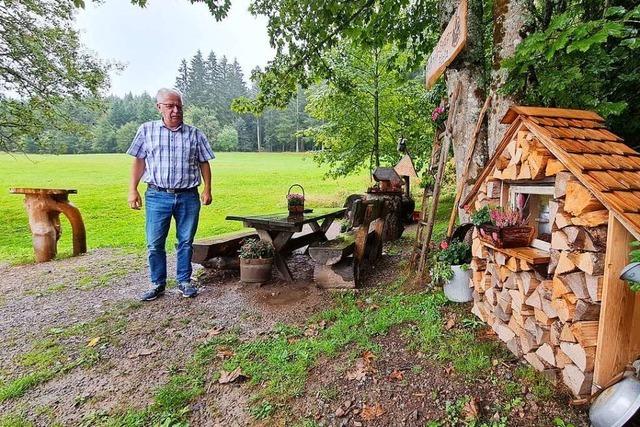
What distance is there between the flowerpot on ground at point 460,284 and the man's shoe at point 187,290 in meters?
2.77

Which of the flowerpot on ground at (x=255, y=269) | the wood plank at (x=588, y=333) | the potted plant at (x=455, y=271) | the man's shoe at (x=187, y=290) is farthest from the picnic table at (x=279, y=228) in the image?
the wood plank at (x=588, y=333)

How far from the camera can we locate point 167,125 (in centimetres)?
370

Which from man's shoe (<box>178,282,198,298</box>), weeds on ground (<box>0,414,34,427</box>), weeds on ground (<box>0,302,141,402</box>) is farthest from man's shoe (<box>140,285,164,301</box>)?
weeds on ground (<box>0,414,34,427</box>)

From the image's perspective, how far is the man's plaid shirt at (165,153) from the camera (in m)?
3.64

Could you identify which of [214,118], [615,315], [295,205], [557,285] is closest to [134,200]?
[295,205]

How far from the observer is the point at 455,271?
3.14 metres

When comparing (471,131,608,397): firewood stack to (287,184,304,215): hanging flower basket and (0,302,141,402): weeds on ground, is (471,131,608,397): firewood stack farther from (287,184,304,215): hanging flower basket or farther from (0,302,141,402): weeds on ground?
(0,302,141,402): weeds on ground

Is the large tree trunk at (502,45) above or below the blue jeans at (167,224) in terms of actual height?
above

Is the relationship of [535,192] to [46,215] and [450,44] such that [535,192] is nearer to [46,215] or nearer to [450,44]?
[450,44]

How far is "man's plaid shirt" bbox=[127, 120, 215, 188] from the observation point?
11.9 feet

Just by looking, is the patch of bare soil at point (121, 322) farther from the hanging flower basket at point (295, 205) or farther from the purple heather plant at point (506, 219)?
the purple heather plant at point (506, 219)

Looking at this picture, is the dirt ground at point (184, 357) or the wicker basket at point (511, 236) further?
the wicker basket at point (511, 236)

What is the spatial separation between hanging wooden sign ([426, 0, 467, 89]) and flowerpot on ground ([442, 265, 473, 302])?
192cm

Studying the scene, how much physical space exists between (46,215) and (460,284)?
637 centimetres
